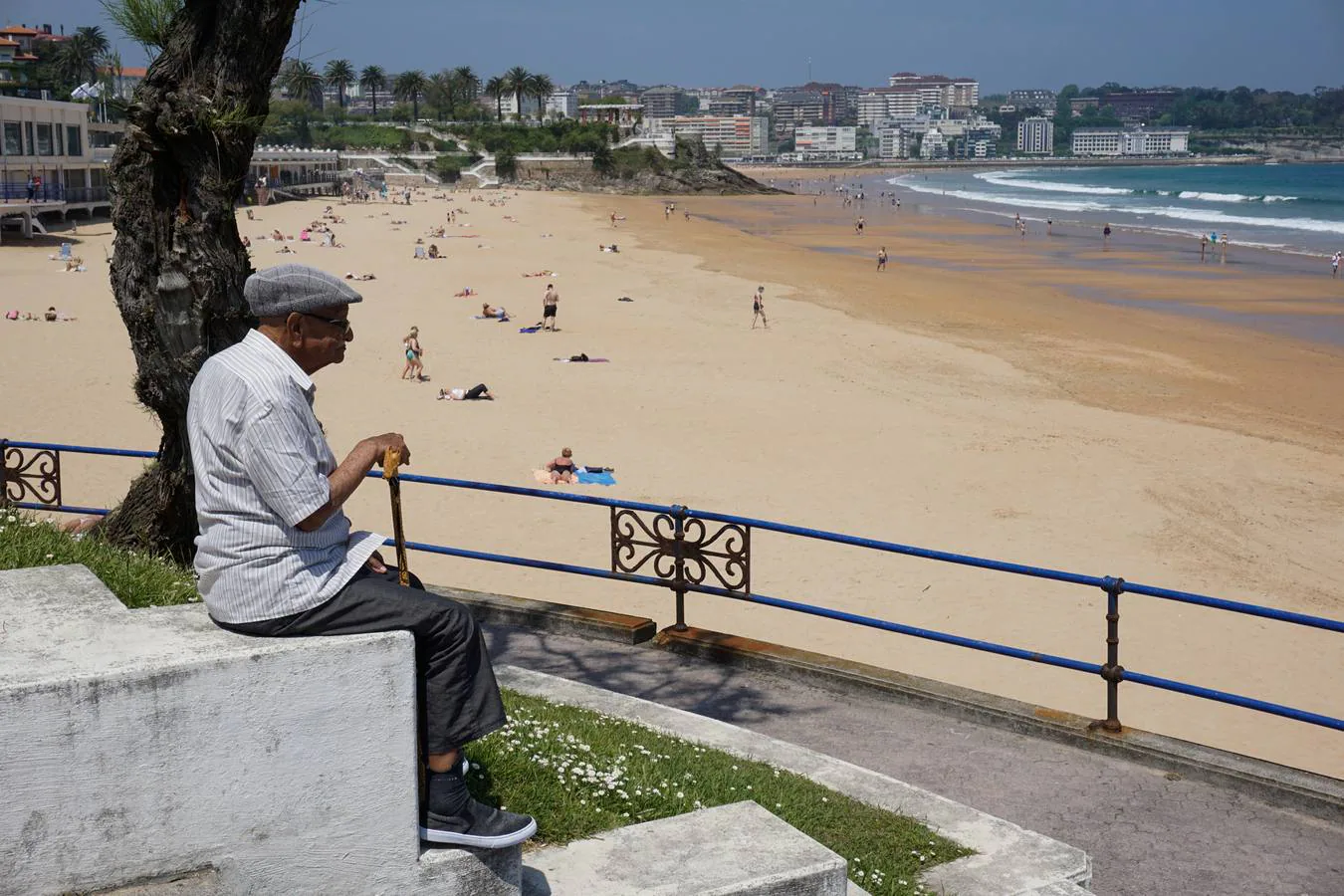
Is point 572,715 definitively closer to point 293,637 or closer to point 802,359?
point 293,637

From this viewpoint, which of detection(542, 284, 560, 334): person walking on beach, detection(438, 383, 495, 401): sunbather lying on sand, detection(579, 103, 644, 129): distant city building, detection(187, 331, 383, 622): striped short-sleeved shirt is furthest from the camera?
detection(579, 103, 644, 129): distant city building

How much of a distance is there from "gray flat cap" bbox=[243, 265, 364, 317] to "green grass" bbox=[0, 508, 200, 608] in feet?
5.48

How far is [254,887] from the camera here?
11.1 ft

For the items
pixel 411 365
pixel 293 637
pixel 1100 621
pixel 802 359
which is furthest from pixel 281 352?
pixel 802 359

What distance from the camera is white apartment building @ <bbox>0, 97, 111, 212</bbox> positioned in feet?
167

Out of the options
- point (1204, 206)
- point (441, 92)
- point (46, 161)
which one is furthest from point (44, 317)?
point (441, 92)

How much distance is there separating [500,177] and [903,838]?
116 meters

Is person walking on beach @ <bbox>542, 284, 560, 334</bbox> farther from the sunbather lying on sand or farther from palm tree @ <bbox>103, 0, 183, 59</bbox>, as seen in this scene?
palm tree @ <bbox>103, 0, 183, 59</bbox>

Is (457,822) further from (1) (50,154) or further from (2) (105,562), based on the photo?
(1) (50,154)

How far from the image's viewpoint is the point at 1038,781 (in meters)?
6.07

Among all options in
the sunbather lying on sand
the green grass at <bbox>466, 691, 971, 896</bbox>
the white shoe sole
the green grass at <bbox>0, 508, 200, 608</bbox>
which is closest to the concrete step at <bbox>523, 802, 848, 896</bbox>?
the green grass at <bbox>466, 691, 971, 896</bbox>

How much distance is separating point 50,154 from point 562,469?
4819 cm

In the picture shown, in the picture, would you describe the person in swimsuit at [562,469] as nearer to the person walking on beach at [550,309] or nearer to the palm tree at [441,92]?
the person walking on beach at [550,309]

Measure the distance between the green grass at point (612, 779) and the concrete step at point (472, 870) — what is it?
0.51 m
